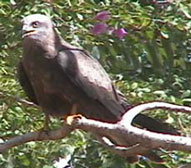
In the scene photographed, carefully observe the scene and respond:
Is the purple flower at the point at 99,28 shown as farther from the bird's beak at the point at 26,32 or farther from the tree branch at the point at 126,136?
the tree branch at the point at 126,136

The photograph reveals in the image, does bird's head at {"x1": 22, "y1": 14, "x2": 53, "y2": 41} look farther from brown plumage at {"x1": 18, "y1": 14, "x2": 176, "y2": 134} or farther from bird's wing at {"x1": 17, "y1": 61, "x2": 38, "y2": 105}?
bird's wing at {"x1": 17, "y1": 61, "x2": 38, "y2": 105}

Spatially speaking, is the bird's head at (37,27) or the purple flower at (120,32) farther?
the purple flower at (120,32)

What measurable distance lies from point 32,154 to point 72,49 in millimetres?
640

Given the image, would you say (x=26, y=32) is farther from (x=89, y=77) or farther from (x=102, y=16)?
(x=102, y=16)

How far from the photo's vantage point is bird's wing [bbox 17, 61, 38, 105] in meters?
3.72

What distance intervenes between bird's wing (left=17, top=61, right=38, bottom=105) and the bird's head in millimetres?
147

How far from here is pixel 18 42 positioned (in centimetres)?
420

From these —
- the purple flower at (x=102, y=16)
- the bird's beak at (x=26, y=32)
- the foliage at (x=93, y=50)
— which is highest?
the bird's beak at (x=26, y=32)

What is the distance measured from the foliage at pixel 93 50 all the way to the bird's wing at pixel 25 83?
8.3 inches

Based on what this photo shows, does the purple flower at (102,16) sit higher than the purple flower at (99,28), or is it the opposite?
the purple flower at (102,16)

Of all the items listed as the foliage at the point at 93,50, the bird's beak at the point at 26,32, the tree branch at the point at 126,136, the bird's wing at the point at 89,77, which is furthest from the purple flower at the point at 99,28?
the tree branch at the point at 126,136

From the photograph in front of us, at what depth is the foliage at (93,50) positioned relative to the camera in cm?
405

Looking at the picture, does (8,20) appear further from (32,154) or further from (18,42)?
(32,154)

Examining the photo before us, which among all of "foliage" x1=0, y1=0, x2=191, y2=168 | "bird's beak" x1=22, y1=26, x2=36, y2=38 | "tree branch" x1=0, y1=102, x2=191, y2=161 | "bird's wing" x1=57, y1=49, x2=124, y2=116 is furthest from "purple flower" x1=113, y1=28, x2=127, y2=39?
"tree branch" x1=0, y1=102, x2=191, y2=161
